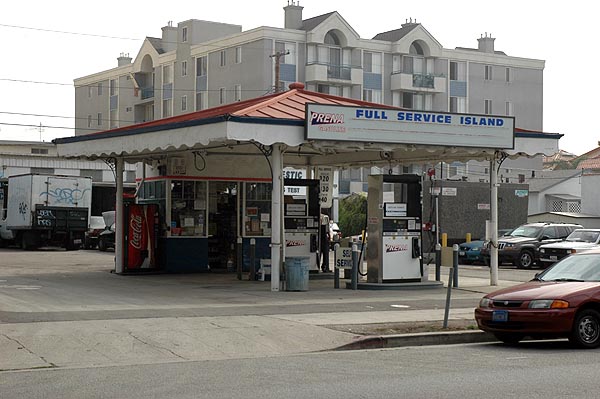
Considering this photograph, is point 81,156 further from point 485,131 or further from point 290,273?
point 485,131

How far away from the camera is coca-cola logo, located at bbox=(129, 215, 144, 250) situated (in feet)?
91.6

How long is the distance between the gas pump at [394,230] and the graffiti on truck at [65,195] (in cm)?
2337

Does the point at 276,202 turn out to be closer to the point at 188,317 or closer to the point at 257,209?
the point at 188,317

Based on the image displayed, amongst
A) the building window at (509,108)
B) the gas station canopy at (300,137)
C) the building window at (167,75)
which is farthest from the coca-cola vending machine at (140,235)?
the building window at (509,108)

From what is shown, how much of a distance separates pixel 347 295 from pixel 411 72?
54.3 meters

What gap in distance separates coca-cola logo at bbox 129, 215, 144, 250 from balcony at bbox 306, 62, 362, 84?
1664 inches

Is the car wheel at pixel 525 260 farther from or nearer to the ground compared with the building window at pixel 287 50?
nearer to the ground

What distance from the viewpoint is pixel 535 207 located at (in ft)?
219

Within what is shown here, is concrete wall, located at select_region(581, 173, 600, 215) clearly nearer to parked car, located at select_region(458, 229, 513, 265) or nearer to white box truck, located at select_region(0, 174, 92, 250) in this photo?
parked car, located at select_region(458, 229, 513, 265)

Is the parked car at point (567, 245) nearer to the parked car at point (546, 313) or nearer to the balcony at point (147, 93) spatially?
the parked car at point (546, 313)

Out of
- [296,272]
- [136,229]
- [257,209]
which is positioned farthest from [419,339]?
[136,229]

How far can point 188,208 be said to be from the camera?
28328 mm

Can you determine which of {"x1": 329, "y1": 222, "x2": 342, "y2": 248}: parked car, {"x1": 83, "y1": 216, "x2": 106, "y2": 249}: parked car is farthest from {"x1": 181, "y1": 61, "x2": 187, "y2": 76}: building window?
{"x1": 83, "y1": 216, "x2": 106, "y2": 249}: parked car

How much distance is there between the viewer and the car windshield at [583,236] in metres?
34.1
